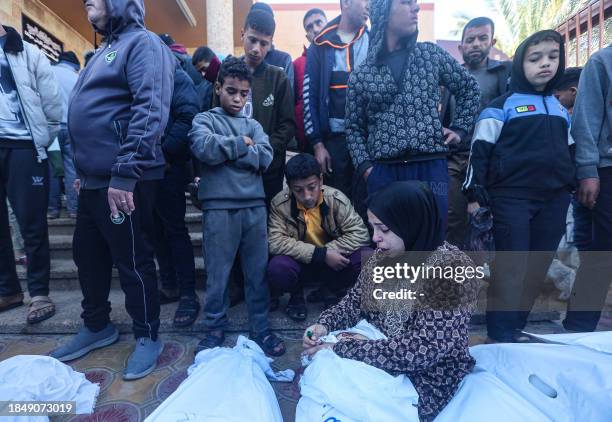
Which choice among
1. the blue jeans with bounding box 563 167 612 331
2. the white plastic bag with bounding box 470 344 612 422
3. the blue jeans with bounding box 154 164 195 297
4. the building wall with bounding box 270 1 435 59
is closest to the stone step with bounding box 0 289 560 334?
the blue jeans with bounding box 154 164 195 297

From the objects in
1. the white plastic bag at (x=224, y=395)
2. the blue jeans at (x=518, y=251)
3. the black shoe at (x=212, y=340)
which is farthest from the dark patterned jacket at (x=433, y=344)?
the black shoe at (x=212, y=340)

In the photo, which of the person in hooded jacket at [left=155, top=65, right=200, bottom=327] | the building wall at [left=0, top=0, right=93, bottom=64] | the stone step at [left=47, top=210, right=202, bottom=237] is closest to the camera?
the person in hooded jacket at [left=155, top=65, right=200, bottom=327]

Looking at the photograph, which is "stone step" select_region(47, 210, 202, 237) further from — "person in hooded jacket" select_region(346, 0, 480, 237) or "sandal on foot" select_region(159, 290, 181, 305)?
Result: "person in hooded jacket" select_region(346, 0, 480, 237)

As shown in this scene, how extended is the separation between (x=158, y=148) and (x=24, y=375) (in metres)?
1.31

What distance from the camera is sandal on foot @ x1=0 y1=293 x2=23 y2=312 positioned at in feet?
8.95

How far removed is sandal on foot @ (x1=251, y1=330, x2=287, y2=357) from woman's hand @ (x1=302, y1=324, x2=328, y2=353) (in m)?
0.66

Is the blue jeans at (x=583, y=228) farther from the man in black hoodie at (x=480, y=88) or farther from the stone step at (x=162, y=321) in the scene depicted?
the man in black hoodie at (x=480, y=88)

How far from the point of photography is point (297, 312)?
2.59 metres

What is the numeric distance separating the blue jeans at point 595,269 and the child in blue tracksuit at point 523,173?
244 mm

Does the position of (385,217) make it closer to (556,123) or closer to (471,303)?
(471,303)

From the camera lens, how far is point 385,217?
4.94ft

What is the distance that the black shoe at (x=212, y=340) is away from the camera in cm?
221

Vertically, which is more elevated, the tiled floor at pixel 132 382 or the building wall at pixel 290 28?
the building wall at pixel 290 28

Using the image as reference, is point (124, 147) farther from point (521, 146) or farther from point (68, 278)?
point (521, 146)
